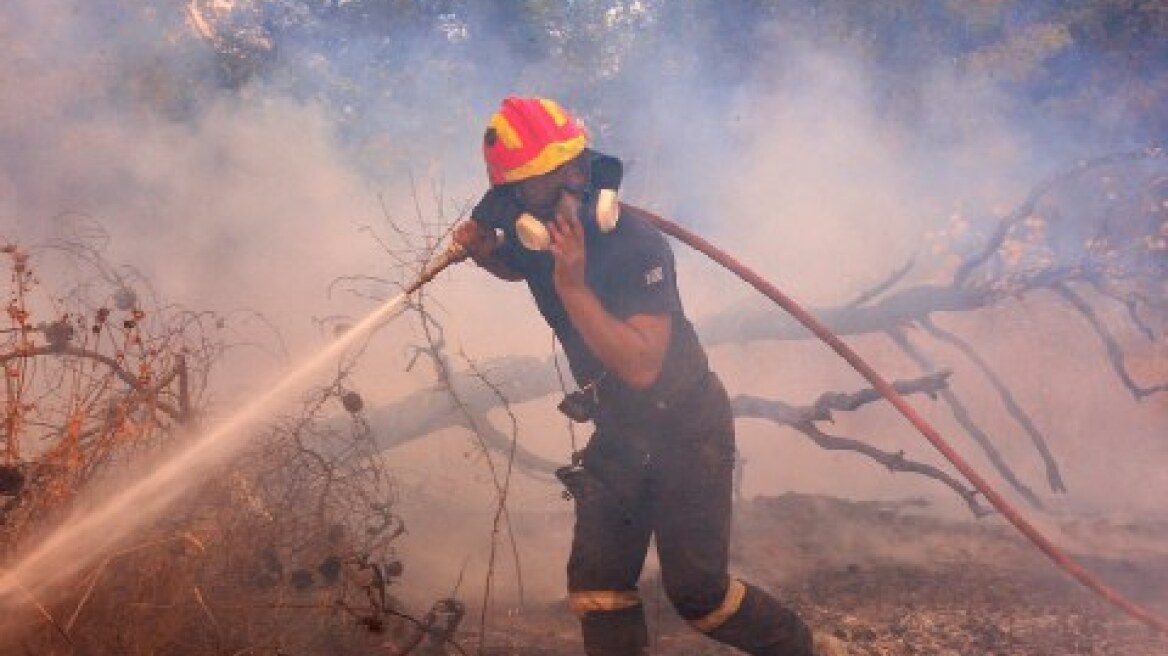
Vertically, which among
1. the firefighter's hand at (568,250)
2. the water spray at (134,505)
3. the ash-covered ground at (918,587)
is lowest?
the ash-covered ground at (918,587)

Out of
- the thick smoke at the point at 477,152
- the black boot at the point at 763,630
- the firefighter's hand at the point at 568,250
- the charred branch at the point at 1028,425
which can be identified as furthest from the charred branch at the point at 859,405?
the thick smoke at the point at 477,152

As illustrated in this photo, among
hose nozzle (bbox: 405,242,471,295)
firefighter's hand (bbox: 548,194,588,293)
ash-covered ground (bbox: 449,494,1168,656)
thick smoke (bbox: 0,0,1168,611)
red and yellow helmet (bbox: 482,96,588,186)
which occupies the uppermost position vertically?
thick smoke (bbox: 0,0,1168,611)

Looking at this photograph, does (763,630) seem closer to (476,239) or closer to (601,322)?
(601,322)

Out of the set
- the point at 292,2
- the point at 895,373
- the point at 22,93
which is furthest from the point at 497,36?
the point at 895,373

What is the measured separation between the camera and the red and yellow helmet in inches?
116

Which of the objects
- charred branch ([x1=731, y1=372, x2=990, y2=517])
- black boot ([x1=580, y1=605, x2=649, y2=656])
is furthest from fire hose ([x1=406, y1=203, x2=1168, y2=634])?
black boot ([x1=580, y1=605, x2=649, y2=656])

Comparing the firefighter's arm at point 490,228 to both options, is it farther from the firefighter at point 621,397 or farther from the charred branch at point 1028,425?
the charred branch at point 1028,425

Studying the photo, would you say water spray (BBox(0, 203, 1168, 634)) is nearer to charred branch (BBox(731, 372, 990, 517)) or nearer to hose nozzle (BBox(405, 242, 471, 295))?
Answer: hose nozzle (BBox(405, 242, 471, 295))

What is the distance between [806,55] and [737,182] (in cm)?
216

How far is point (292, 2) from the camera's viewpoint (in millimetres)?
12086

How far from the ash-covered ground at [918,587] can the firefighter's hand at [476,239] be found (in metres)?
1.90

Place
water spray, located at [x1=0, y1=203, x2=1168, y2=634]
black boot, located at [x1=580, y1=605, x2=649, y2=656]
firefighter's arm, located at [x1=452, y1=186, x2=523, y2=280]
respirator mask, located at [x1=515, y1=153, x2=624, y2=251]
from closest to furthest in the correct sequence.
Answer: respirator mask, located at [x1=515, y1=153, x2=624, y2=251], water spray, located at [x1=0, y1=203, x2=1168, y2=634], black boot, located at [x1=580, y1=605, x2=649, y2=656], firefighter's arm, located at [x1=452, y1=186, x2=523, y2=280]

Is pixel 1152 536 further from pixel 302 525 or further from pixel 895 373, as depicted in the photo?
pixel 302 525

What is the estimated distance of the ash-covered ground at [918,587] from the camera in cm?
397
